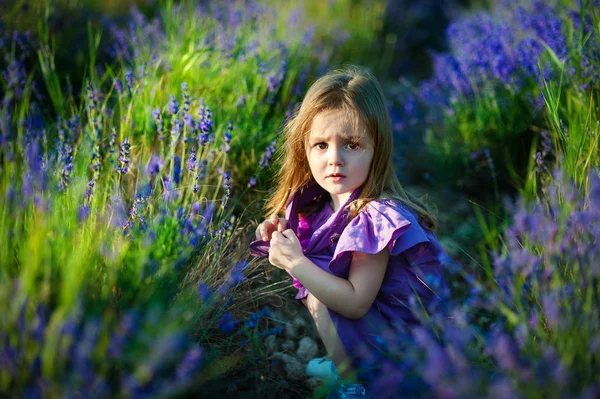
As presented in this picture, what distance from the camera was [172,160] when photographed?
217 cm

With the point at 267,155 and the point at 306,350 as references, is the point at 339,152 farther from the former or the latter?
the point at 306,350

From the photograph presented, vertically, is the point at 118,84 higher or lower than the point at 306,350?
higher

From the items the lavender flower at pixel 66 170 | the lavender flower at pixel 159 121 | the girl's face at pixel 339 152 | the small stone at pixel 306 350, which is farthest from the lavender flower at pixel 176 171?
the small stone at pixel 306 350

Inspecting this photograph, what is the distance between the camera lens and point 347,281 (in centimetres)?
209

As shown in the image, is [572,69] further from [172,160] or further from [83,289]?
[83,289]

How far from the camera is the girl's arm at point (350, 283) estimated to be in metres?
2.05

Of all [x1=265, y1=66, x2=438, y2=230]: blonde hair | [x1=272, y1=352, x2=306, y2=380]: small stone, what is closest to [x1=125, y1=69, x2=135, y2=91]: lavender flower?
[x1=265, y1=66, x2=438, y2=230]: blonde hair

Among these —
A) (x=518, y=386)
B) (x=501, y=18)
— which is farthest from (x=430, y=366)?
A: (x=501, y=18)

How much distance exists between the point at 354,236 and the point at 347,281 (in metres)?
0.17

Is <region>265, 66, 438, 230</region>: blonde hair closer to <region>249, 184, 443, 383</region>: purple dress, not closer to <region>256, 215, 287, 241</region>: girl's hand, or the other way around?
<region>249, 184, 443, 383</region>: purple dress

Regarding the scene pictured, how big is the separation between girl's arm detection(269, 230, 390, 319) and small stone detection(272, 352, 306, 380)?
17.2 inches

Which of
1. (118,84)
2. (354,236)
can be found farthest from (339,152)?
(118,84)

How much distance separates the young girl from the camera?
2066 mm

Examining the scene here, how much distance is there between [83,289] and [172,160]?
2.56 feet
